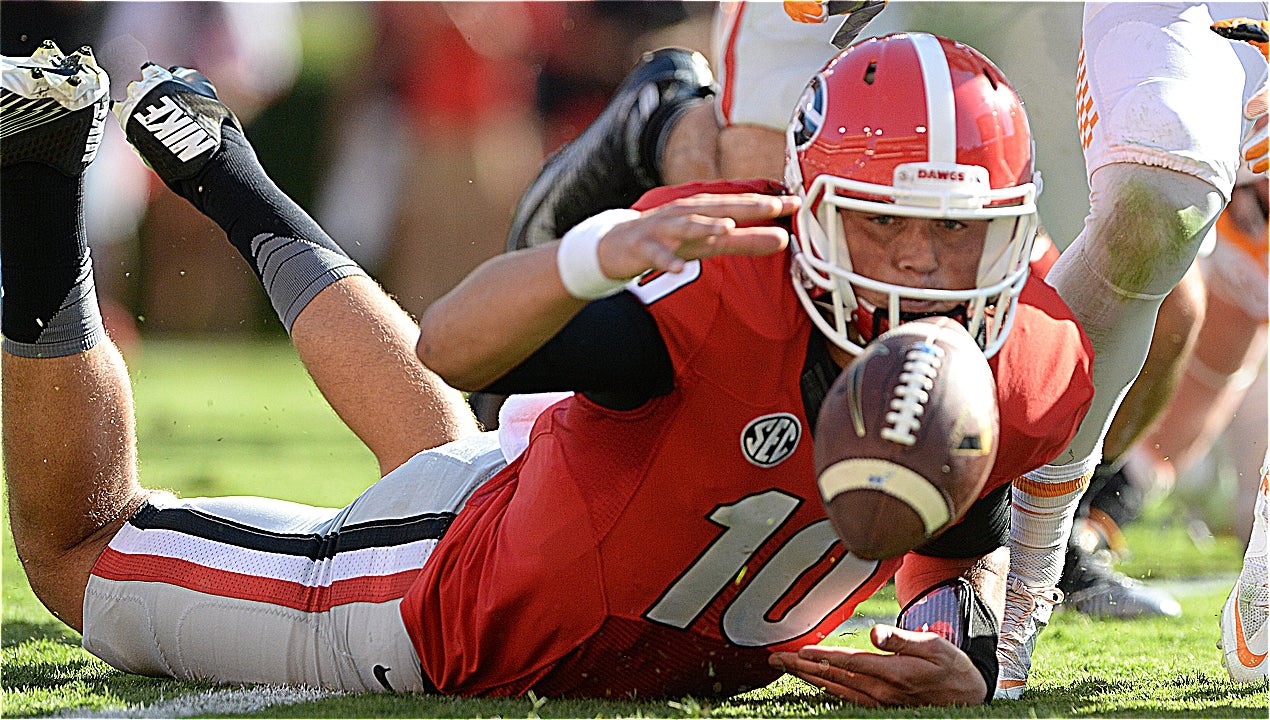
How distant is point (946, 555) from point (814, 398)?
1.99ft

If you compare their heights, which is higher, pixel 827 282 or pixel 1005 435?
pixel 827 282

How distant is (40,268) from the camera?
2959mm

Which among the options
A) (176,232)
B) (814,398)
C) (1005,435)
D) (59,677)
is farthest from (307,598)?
(176,232)

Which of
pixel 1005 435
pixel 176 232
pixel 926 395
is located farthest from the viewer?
pixel 176 232

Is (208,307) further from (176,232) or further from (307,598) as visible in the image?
(307,598)

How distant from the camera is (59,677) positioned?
279 cm

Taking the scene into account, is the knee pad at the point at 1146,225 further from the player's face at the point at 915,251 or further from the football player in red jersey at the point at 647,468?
the player's face at the point at 915,251

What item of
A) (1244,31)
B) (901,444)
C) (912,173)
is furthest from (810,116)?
(1244,31)

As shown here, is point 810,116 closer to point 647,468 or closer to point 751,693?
point 647,468

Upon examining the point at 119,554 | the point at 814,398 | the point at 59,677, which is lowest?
the point at 59,677

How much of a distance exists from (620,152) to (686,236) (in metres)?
2.64

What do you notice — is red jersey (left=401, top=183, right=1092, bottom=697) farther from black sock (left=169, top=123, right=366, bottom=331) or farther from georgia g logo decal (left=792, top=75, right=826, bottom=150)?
black sock (left=169, top=123, right=366, bottom=331)

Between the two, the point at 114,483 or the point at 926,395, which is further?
the point at 114,483

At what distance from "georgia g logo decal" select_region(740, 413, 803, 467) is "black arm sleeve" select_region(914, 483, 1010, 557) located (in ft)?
1.55
